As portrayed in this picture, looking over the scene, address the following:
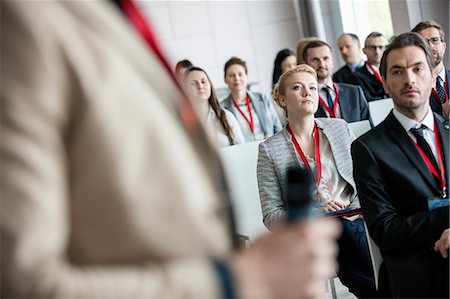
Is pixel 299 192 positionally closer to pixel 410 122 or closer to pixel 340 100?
pixel 410 122

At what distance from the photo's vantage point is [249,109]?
780cm

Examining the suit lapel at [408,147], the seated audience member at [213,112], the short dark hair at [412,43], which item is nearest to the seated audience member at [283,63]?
the seated audience member at [213,112]

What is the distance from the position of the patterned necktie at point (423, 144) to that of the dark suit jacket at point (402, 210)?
0.05 metres

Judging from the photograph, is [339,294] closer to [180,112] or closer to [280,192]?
[280,192]

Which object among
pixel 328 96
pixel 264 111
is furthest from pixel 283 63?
pixel 328 96

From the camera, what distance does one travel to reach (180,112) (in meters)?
0.85

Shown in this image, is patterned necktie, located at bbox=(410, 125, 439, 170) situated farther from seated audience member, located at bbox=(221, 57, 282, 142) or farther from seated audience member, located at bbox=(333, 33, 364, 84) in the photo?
seated audience member, located at bbox=(333, 33, 364, 84)

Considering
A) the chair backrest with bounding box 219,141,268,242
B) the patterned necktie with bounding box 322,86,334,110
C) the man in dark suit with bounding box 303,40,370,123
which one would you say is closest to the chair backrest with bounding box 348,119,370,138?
the chair backrest with bounding box 219,141,268,242

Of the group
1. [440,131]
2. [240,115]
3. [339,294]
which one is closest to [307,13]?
[240,115]

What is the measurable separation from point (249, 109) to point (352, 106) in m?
1.65

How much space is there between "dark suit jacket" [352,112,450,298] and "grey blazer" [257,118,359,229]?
1148mm

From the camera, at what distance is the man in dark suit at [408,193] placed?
299cm

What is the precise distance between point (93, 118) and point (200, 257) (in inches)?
7.1

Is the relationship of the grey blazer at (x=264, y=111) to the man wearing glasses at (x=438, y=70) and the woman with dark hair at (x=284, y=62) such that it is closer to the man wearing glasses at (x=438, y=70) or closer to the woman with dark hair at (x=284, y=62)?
the woman with dark hair at (x=284, y=62)
